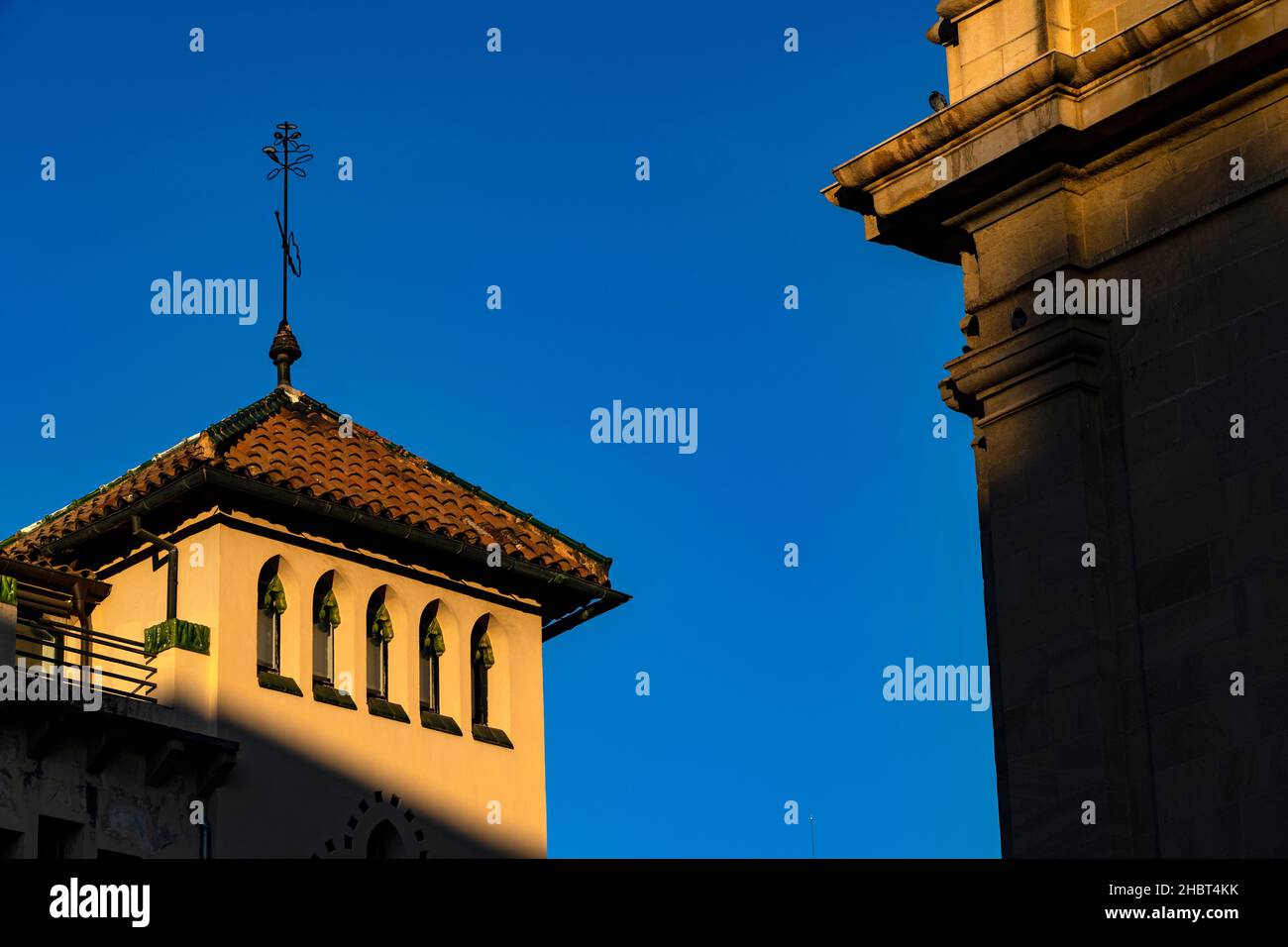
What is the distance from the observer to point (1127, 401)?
24.3m

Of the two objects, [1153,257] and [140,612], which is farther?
[140,612]

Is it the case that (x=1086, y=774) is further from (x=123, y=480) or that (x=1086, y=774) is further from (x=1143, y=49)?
(x=123, y=480)

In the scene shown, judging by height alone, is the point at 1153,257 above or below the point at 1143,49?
below

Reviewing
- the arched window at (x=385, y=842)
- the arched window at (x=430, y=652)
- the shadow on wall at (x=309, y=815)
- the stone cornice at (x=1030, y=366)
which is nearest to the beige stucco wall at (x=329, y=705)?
the shadow on wall at (x=309, y=815)

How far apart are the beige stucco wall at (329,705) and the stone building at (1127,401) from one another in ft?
72.6

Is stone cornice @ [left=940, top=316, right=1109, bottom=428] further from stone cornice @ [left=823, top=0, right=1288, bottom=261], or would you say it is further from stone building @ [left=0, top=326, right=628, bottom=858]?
stone building @ [left=0, top=326, right=628, bottom=858]

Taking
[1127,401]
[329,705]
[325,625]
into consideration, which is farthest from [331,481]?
[1127,401]

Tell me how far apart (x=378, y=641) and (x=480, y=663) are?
252 centimetres

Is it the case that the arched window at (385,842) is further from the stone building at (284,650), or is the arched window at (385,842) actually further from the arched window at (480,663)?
the arched window at (480,663)

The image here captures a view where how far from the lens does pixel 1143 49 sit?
2445 cm

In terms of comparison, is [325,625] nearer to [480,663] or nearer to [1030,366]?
[480,663]
